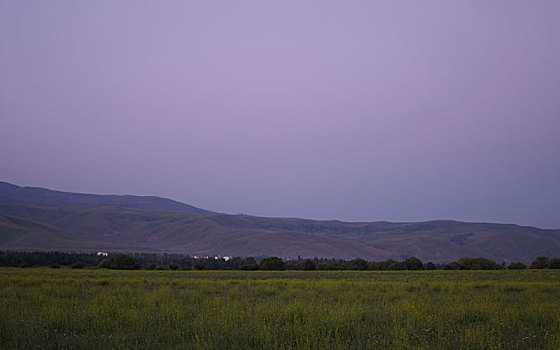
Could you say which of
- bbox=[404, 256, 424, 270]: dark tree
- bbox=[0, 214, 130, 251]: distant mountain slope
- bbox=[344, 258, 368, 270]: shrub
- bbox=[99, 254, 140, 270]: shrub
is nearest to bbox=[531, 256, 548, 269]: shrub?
bbox=[404, 256, 424, 270]: dark tree

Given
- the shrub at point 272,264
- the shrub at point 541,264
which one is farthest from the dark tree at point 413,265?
the shrub at point 272,264

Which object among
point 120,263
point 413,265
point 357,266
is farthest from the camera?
point 413,265

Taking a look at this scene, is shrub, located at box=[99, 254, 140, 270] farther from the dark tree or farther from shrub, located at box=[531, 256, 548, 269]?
shrub, located at box=[531, 256, 548, 269]

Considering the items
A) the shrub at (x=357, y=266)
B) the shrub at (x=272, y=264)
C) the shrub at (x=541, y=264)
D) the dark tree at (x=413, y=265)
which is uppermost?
the shrub at (x=541, y=264)

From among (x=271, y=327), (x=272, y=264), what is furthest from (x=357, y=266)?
(x=271, y=327)

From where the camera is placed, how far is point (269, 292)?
1678 centimetres

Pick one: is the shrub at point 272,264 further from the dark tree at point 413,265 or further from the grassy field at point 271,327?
the grassy field at point 271,327

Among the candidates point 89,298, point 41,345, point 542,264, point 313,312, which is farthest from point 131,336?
point 542,264

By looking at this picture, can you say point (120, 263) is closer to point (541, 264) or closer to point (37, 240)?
point (541, 264)

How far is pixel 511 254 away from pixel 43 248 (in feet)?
562

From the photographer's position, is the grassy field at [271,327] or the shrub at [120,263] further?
the shrub at [120,263]

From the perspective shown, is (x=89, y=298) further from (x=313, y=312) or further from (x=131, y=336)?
(x=313, y=312)

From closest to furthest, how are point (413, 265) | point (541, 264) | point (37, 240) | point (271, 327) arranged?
point (271, 327) → point (541, 264) → point (413, 265) → point (37, 240)

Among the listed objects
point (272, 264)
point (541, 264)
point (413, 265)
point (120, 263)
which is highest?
point (541, 264)
